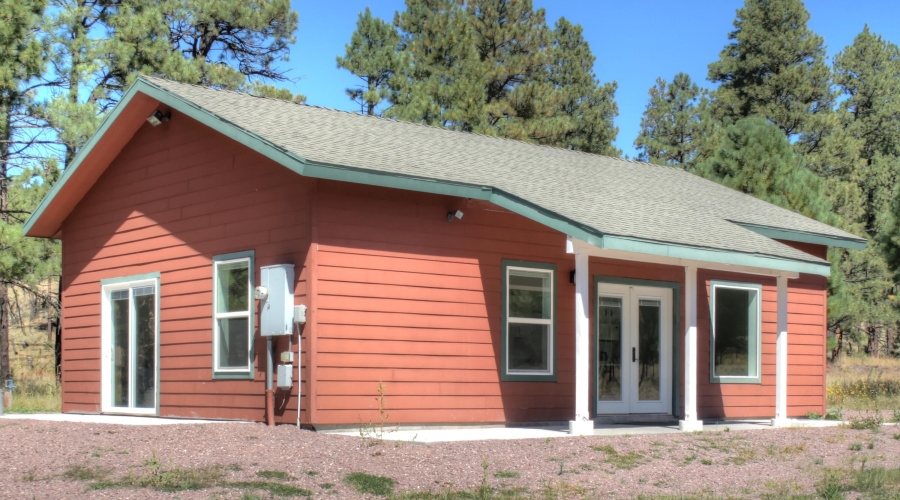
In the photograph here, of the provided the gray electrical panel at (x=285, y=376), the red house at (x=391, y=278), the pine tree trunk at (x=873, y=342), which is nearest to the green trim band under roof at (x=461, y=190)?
the red house at (x=391, y=278)

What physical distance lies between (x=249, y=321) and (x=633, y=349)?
18.4ft

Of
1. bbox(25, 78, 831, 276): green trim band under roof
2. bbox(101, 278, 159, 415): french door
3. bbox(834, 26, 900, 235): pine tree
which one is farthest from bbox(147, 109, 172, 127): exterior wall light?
bbox(834, 26, 900, 235): pine tree

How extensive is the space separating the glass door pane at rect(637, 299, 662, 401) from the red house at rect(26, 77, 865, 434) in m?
0.03

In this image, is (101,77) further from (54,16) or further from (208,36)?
(208,36)

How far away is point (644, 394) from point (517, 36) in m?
20.0

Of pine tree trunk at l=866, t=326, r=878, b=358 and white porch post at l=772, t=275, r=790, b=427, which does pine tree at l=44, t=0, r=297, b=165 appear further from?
pine tree trunk at l=866, t=326, r=878, b=358

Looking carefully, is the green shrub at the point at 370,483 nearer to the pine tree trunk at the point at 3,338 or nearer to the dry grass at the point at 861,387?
the dry grass at the point at 861,387

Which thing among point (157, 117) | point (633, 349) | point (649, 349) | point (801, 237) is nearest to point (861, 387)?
point (801, 237)

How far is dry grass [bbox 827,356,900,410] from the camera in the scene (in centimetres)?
1905

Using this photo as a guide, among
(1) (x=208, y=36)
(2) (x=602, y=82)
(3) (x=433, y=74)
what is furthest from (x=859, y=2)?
(1) (x=208, y=36)

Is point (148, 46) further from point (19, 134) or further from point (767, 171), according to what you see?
point (767, 171)

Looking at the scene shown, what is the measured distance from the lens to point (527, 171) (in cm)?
1400

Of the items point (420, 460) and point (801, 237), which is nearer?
point (420, 460)

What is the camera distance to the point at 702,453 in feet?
32.5
